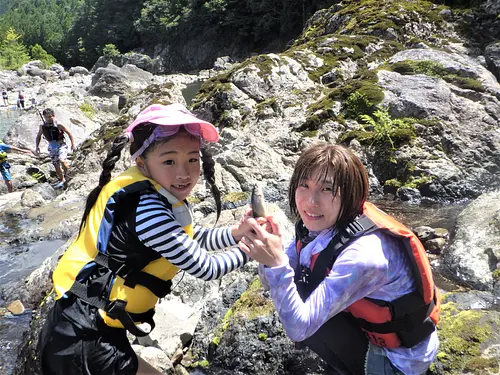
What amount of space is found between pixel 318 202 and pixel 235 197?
4464 mm

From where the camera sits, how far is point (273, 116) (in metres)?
8.53

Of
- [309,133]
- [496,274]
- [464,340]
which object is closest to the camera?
[464,340]

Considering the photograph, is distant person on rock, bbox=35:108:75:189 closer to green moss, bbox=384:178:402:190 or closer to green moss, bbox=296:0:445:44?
green moss, bbox=384:178:402:190

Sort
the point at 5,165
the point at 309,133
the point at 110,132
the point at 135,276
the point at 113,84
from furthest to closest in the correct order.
A: the point at 113,84 < the point at 5,165 < the point at 110,132 < the point at 309,133 < the point at 135,276

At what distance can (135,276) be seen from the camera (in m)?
2.26

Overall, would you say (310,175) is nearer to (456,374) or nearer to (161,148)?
(161,148)

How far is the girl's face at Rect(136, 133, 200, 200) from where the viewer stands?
2.29 m

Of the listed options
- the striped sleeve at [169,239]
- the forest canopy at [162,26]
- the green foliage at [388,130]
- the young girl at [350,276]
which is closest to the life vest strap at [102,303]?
the striped sleeve at [169,239]

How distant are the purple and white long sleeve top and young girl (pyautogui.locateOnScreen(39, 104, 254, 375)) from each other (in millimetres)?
605

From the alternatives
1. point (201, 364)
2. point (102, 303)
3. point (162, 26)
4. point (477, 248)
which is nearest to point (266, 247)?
point (102, 303)

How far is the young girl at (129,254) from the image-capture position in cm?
218

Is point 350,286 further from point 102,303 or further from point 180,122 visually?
point 102,303

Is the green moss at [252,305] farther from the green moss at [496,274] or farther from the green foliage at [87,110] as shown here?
the green foliage at [87,110]

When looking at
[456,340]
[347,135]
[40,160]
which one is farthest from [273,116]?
[40,160]
